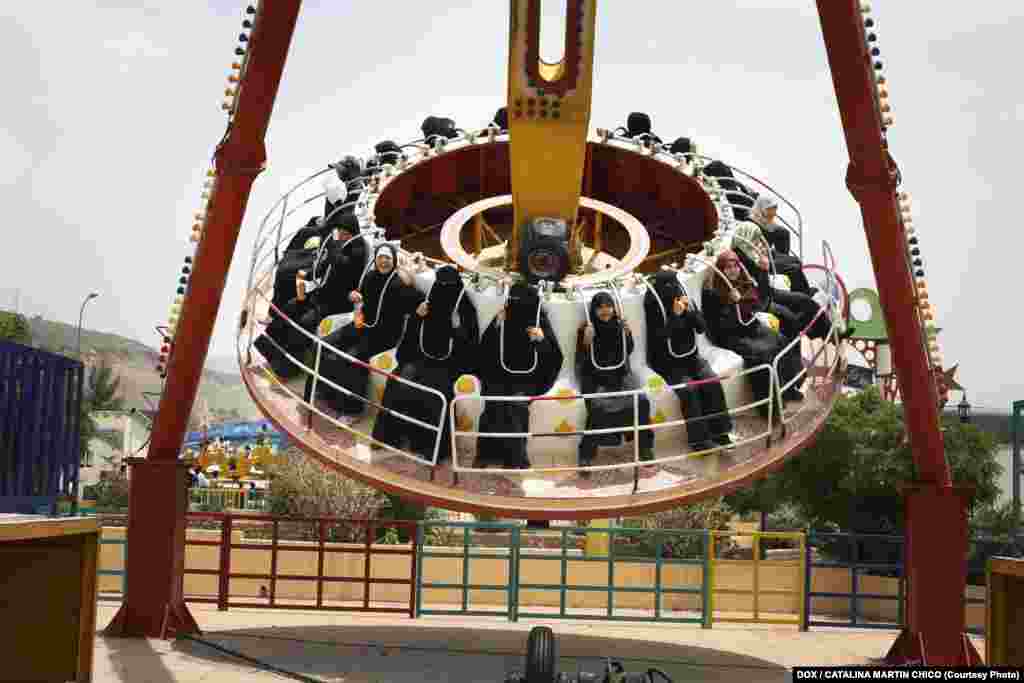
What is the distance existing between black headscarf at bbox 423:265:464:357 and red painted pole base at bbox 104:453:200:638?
115 inches

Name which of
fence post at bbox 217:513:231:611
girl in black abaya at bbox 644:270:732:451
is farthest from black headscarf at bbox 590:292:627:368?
fence post at bbox 217:513:231:611

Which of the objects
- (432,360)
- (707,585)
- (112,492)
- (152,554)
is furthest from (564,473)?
(112,492)

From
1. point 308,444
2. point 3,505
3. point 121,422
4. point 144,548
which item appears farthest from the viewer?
point 121,422

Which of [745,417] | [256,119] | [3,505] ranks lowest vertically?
[3,505]

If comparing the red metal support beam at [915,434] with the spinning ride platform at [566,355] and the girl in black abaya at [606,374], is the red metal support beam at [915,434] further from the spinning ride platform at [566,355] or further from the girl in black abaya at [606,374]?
the girl in black abaya at [606,374]

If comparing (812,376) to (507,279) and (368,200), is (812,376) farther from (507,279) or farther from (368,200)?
(368,200)

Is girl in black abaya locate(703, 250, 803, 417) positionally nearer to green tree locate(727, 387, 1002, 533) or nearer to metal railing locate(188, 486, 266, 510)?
green tree locate(727, 387, 1002, 533)

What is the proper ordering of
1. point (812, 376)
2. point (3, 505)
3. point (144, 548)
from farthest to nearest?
point (812, 376) → point (144, 548) → point (3, 505)

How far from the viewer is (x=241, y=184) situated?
11.9 meters

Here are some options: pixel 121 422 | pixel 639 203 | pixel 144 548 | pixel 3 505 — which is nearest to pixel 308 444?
pixel 144 548

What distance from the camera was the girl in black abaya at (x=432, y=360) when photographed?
1254 cm

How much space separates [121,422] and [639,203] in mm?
70352

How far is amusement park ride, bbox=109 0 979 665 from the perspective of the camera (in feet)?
38.1

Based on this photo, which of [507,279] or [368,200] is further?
[368,200]
